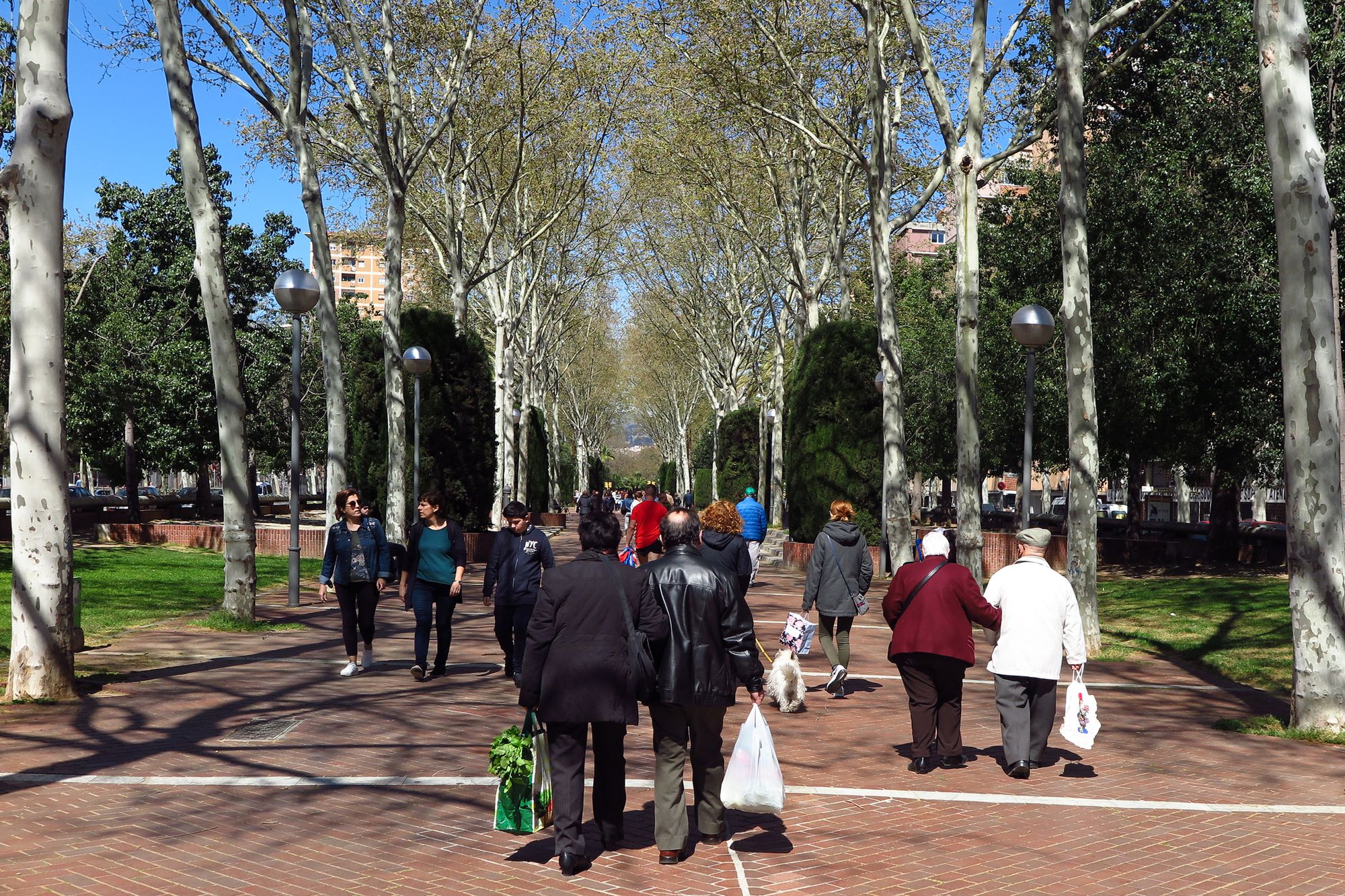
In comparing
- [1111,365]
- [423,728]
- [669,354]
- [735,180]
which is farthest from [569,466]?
[423,728]

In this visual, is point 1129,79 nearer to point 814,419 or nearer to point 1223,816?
point 814,419

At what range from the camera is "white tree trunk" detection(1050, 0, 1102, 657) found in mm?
14117

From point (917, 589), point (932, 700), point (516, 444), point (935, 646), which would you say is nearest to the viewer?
point (935, 646)

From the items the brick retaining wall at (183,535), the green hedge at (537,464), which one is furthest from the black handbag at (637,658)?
the green hedge at (537,464)

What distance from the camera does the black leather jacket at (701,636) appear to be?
5902mm

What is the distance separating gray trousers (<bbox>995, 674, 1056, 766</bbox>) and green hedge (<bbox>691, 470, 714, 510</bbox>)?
61.1 metres

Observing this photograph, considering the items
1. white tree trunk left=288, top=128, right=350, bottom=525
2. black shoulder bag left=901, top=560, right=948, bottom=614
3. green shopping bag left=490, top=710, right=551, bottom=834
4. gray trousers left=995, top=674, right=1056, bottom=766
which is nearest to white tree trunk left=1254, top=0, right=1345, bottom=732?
gray trousers left=995, top=674, right=1056, bottom=766

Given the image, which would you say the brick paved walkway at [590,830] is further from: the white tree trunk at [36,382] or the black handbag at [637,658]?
the black handbag at [637,658]

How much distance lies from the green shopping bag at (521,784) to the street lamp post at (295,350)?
35.1ft

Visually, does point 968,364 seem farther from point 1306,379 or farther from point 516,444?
point 516,444

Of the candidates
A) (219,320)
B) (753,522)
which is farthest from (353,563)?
(753,522)

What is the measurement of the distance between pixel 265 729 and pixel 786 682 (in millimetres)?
3991

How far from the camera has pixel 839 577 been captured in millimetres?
10867

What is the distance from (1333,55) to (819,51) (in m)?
8.84
